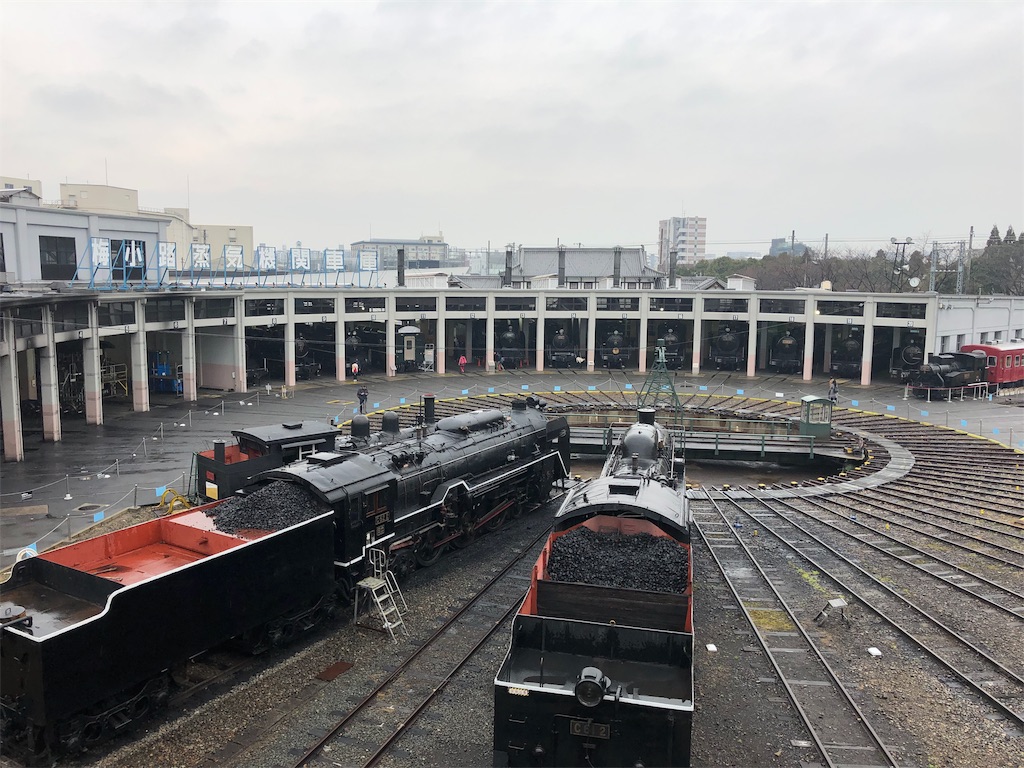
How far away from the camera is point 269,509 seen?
13.5m

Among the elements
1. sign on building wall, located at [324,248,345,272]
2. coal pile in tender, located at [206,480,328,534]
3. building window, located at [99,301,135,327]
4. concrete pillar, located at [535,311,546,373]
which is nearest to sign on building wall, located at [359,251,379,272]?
sign on building wall, located at [324,248,345,272]

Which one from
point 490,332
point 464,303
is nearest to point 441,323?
point 464,303

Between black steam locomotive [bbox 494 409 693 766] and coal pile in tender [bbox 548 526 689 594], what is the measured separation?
0.02 metres

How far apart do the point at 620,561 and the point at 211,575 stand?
6.50 m

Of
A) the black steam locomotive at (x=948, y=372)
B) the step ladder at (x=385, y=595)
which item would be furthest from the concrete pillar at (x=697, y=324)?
the step ladder at (x=385, y=595)

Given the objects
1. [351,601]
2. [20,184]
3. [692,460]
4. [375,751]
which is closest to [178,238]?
[20,184]

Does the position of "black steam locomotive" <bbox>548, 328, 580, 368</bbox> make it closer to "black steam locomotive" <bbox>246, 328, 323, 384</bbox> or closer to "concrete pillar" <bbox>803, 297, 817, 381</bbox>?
"concrete pillar" <bbox>803, 297, 817, 381</bbox>

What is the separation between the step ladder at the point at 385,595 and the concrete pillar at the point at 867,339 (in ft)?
137

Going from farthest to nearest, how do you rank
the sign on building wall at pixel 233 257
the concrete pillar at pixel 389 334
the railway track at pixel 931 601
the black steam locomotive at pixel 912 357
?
the concrete pillar at pixel 389 334
the black steam locomotive at pixel 912 357
the sign on building wall at pixel 233 257
the railway track at pixel 931 601

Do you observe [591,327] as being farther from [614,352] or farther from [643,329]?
[643,329]

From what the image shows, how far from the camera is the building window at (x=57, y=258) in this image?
36.8 m

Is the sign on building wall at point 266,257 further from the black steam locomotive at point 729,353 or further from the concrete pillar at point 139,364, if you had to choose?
the black steam locomotive at point 729,353

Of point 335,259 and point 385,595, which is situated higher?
point 335,259

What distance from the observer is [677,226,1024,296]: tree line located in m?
75.5
